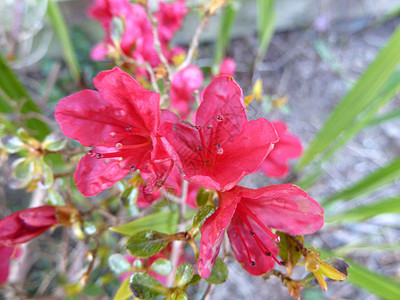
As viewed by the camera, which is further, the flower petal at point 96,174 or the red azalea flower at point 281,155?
the red azalea flower at point 281,155

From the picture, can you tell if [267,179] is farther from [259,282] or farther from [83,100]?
[83,100]

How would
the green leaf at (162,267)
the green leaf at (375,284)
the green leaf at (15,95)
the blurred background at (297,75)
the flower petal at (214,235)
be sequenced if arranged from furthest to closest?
1. the blurred background at (297,75)
2. the green leaf at (15,95)
3. the green leaf at (375,284)
4. the green leaf at (162,267)
5. the flower petal at (214,235)

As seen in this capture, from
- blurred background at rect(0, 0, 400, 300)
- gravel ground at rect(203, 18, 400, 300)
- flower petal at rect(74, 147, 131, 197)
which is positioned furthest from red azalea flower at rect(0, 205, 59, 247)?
gravel ground at rect(203, 18, 400, 300)

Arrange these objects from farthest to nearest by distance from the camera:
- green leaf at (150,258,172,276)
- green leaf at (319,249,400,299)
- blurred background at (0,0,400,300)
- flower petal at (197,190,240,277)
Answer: blurred background at (0,0,400,300), green leaf at (319,249,400,299), green leaf at (150,258,172,276), flower petal at (197,190,240,277)

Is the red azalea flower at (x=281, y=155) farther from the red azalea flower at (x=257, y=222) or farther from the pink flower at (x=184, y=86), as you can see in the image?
the red azalea flower at (x=257, y=222)

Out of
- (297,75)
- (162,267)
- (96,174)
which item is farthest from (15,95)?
(297,75)

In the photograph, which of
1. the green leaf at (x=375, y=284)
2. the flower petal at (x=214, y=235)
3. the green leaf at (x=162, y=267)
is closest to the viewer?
the flower petal at (x=214, y=235)

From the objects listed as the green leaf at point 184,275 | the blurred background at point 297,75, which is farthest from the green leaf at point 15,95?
the green leaf at point 184,275

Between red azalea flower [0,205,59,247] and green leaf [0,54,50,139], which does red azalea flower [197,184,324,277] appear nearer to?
red azalea flower [0,205,59,247]
